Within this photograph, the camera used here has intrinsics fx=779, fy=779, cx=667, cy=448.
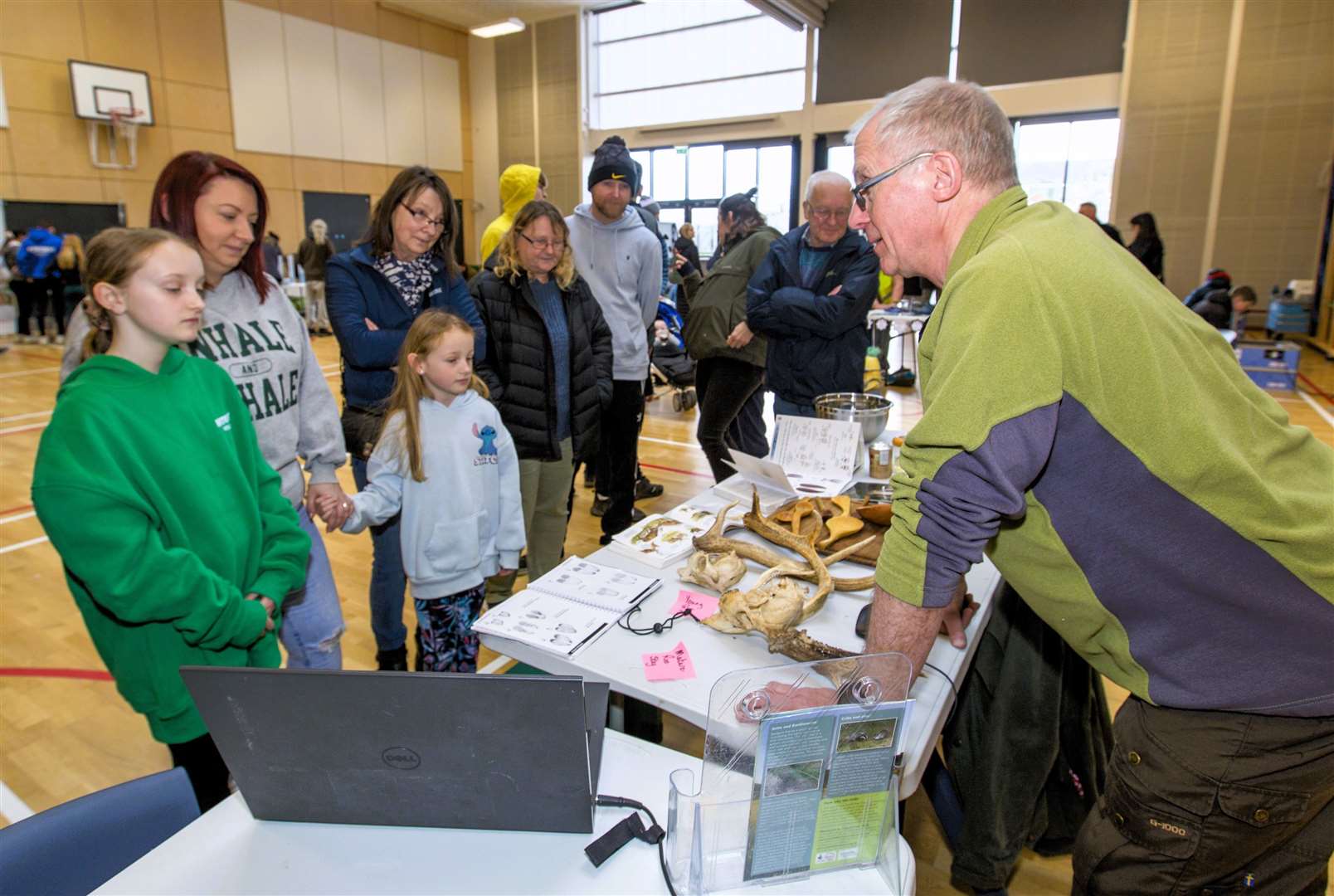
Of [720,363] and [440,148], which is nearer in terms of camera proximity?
[720,363]

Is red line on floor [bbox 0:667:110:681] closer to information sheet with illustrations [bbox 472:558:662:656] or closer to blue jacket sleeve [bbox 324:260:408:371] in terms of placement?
blue jacket sleeve [bbox 324:260:408:371]

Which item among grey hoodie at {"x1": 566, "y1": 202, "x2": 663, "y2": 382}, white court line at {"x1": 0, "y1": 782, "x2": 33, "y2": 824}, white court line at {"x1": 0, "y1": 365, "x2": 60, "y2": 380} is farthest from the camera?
white court line at {"x1": 0, "y1": 365, "x2": 60, "y2": 380}

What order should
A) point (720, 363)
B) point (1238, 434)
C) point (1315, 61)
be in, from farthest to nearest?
point (1315, 61) < point (720, 363) < point (1238, 434)

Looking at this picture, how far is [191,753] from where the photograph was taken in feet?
5.07

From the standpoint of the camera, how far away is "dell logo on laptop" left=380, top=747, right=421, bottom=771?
878 mm

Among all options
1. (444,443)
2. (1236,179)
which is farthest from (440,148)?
(444,443)

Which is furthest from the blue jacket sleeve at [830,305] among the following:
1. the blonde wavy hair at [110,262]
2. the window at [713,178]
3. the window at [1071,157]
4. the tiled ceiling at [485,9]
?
the tiled ceiling at [485,9]

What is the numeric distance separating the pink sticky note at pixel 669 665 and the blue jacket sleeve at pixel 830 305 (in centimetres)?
177

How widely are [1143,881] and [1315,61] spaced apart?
1247cm

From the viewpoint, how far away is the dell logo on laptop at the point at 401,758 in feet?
2.88

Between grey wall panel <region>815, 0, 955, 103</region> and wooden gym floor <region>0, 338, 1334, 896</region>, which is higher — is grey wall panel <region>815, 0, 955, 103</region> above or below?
above

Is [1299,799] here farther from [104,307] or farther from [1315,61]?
[1315,61]

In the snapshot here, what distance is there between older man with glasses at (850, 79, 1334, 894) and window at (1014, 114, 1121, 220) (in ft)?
37.0

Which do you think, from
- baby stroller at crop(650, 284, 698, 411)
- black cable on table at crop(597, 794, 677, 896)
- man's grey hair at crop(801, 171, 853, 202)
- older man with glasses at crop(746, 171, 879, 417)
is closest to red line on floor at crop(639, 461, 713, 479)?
baby stroller at crop(650, 284, 698, 411)
